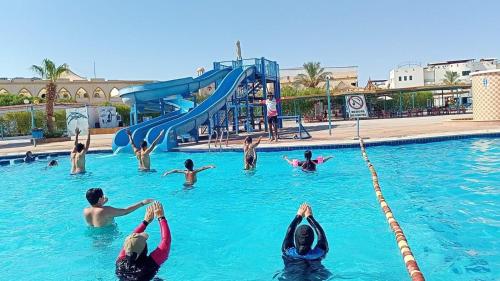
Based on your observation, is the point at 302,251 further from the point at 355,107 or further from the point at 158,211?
the point at 355,107

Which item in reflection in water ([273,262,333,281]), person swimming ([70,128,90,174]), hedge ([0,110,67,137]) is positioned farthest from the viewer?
hedge ([0,110,67,137])

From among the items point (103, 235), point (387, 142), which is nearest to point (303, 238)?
point (103, 235)

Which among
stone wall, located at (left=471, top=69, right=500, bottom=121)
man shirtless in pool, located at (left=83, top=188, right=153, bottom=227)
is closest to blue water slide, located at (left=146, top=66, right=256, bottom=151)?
man shirtless in pool, located at (left=83, top=188, right=153, bottom=227)

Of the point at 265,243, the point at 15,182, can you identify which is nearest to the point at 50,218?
the point at 265,243

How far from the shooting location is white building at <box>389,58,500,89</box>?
6519 cm

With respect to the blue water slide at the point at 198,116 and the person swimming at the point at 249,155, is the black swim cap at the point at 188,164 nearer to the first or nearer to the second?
the person swimming at the point at 249,155

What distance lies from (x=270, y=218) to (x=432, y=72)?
221 feet

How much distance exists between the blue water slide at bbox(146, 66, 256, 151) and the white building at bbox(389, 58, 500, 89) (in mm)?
50175

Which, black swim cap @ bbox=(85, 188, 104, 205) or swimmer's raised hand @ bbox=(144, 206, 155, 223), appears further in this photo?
black swim cap @ bbox=(85, 188, 104, 205)

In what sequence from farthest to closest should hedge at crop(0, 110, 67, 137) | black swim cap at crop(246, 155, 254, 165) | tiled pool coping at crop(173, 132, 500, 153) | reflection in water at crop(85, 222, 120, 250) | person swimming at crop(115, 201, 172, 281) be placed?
1. hedge at crop(0, 110, 67, 137)
2. tiled pool coping at crop(173, 132, 500, 153)
3. black swim cap at crop(246, 155, 254, 165)
4. reflection in water at crop(85, 222, 120, 250)
5. person swimming at crop(115, 201, 172, 281)

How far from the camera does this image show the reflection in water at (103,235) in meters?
6.21

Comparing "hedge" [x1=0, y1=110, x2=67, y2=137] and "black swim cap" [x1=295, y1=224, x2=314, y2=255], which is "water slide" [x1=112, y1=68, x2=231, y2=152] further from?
"hedge" [x1=0, y1=110, x2=67, y2=137]

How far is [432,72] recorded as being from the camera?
221ft

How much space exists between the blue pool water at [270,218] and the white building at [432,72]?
55437 mm
